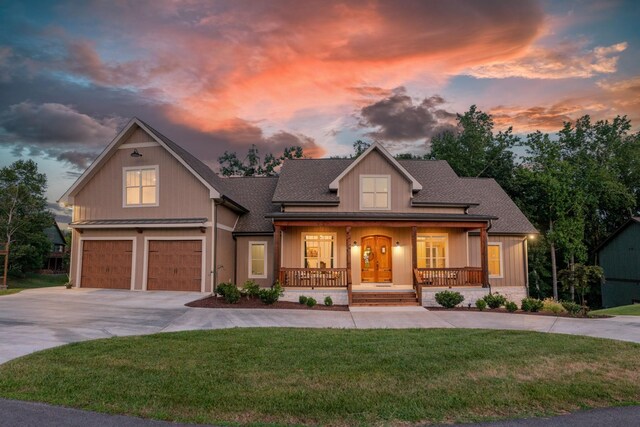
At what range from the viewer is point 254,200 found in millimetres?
22734

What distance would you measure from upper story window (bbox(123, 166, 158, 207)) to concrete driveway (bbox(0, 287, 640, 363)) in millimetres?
4808

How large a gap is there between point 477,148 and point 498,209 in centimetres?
1401

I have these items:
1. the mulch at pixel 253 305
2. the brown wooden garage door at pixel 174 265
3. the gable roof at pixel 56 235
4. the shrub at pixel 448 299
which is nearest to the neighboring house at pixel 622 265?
the shrub at pixel 448 299

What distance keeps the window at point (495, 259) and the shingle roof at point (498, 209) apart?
814 mm

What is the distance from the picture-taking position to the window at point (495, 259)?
67.4 ft

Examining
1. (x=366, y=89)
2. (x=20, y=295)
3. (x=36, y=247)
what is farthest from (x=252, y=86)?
(x=36, y=247)

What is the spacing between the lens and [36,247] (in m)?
40.1

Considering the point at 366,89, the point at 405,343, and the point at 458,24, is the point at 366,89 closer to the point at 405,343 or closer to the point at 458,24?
the point at 458,24

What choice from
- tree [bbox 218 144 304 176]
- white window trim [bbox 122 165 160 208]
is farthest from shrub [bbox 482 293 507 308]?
tree [bbox 218 144 304 176]

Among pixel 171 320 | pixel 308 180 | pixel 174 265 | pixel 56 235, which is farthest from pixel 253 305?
pixel 56 235

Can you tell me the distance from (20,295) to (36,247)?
29.5 m

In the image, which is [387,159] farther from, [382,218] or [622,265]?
[622,265]

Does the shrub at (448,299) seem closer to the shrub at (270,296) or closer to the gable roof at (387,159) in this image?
the gable roof at (387,159)

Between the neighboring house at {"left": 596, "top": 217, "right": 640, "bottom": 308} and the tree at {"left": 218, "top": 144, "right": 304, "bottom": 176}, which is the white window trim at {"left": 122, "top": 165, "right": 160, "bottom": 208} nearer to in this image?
the tree at {"left": 218, "top": 144, "right": 304, "bottom": 176}
